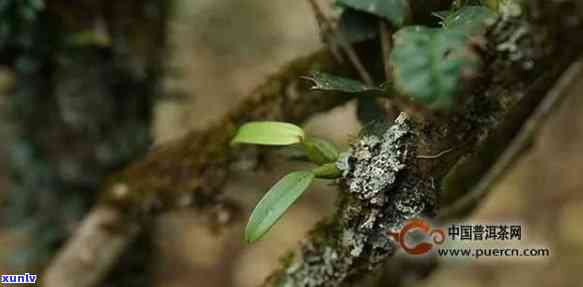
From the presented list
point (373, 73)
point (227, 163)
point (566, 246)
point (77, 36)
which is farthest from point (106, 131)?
point (566, 246)

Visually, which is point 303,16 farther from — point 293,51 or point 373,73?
point 373,73

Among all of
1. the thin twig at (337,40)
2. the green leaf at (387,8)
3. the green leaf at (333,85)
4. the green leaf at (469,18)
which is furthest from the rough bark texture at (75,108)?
the green leaf at (469,18)

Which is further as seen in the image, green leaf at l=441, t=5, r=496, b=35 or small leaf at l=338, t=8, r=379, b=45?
small leaf at l=338, t=8, r=379, b=45

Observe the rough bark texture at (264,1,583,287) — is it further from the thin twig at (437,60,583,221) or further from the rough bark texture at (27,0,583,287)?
the thin twig at (437,60,583,221)

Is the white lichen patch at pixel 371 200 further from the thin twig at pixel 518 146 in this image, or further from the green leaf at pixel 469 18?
the thin twig at pixel 518 146

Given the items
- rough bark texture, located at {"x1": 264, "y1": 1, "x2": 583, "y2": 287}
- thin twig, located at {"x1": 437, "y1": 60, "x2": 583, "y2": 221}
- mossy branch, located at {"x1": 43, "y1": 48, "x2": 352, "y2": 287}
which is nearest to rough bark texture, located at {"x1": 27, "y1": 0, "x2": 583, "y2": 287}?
rough bark texture, located at {"x1": 264, "y1": 1, "x2": 583, "y2": 287}

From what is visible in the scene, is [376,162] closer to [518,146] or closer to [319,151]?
[319,151]
